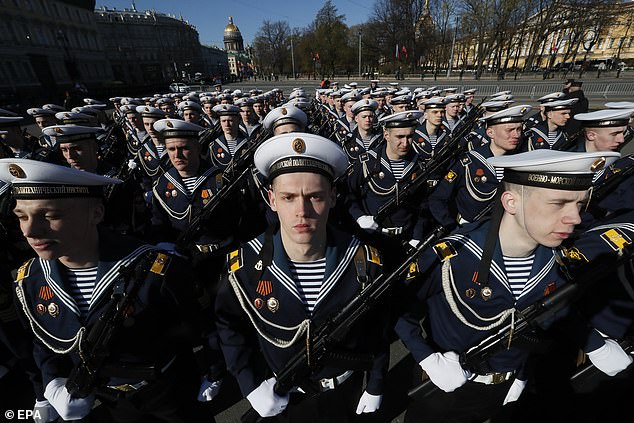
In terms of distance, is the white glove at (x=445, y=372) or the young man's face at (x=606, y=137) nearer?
the white glove at (x=445, y=372)

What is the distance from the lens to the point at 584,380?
2586 mm

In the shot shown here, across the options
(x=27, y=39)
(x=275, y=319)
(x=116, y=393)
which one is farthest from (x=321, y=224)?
(x=27, y=39)

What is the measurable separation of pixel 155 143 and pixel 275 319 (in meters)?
6.68

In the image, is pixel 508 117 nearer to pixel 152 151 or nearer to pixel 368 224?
pixel 368 224

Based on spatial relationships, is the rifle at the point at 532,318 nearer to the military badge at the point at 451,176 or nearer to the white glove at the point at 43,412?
the military badge at the point at 451,176

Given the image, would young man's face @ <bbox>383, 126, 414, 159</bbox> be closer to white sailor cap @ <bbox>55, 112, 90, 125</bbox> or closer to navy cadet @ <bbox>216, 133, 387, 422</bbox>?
navy cadet @ <bbox>216, 133, 387, 422</bbox>

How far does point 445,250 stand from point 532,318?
2.19ft

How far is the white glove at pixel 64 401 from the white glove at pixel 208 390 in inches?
47.1

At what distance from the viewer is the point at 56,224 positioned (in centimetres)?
186

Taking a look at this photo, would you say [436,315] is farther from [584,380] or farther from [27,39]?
[27,39]

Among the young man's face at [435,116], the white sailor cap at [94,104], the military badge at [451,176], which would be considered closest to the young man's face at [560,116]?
the young man's face at [435,116]

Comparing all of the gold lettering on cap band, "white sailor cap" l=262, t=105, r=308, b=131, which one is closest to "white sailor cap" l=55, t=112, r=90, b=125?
"white sailor cap" l=262, t=105, r=308, b=131

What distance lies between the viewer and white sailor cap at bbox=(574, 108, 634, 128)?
3.56 metres

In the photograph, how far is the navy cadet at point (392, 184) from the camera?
4.48 m
